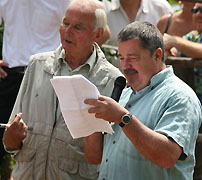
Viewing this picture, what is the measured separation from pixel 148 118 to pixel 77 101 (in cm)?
45

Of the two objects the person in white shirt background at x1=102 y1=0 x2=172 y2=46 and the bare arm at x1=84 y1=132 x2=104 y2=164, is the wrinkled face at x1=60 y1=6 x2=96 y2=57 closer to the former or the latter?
the bare arm at x1=84 y1=132 x2=104 y2=164

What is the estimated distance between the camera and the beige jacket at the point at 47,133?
476 centimetres

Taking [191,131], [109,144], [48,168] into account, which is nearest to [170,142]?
[191,131]

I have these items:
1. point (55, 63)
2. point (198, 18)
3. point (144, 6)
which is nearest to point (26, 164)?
point (55, 63)

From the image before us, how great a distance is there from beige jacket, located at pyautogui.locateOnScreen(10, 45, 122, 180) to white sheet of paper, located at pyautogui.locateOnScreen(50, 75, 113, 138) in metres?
1.13

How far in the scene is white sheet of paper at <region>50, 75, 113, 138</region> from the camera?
3467mm

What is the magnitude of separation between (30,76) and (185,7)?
85.1 inches

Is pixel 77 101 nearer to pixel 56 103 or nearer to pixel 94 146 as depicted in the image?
pixel 94 146

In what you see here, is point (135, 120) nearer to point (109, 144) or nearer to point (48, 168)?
point (109, 144)

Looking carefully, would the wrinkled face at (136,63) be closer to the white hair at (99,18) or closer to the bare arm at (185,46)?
the white hair at (99,18)

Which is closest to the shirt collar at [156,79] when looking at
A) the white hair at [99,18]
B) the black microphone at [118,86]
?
the black microphone at [118,86]

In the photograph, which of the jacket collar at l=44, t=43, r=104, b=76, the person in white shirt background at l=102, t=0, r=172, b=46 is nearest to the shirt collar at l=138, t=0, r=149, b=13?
the person in white shirt background at l=102, t=0, r=172, b=46

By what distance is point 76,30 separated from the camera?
193 inches

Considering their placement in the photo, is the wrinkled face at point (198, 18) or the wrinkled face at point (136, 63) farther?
the wrinkled face at point (198, 18)
